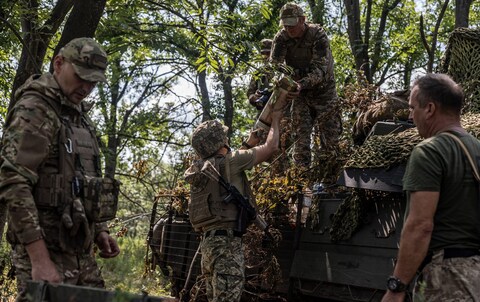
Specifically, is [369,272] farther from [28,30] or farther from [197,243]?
[28,30]

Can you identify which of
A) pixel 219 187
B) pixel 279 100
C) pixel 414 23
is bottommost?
pixel 219 187

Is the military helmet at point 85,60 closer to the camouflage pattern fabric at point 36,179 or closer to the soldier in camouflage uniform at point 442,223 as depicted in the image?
the camouflage pattern fabric at point 36,179

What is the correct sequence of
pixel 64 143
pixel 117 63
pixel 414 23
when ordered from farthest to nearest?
pixel 117 63
pixel 414 23
pixel 64 143

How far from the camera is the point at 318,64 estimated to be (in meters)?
8.70

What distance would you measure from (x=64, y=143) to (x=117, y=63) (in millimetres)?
24867

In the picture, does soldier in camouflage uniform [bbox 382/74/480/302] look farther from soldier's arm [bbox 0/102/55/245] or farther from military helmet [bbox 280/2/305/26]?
military helmet [bbox 280/2/305/26]

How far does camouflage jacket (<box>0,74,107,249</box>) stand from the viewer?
4223 mm

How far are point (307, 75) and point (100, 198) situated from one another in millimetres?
4478

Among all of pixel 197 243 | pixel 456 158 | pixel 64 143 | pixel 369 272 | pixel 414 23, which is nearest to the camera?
pixel 456 158

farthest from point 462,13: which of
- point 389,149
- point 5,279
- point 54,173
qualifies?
point 54,173

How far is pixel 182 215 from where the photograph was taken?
897 centimetres

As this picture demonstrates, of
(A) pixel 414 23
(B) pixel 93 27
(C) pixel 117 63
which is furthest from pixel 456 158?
(C) pixel 117 63

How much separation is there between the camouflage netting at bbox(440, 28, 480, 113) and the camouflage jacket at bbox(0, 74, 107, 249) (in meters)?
4.33

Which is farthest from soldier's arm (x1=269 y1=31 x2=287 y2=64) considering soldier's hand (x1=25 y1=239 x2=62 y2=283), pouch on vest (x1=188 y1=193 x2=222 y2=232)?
soldier's hand (x1=25 y1=239 x2=62 y2=283)
